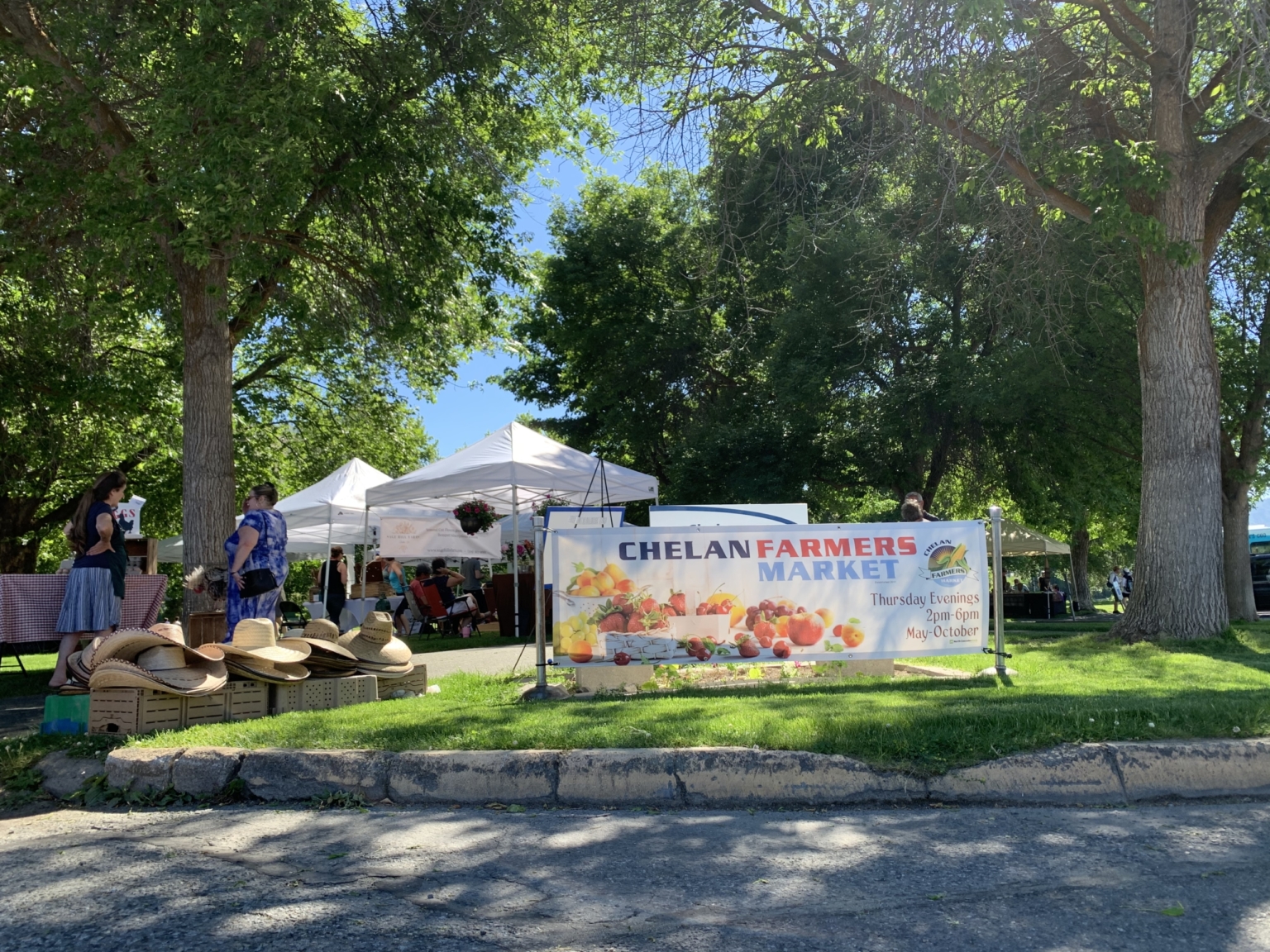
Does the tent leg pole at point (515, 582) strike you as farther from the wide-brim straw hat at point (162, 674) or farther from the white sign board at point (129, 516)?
the wide-brim straw hat at point (162, 674)

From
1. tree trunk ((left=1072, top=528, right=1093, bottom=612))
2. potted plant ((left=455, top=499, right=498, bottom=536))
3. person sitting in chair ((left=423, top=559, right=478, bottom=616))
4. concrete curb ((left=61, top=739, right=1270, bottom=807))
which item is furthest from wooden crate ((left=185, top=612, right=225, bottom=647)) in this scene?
tree trunk ((left=1072, top=528, right=1093, bottom=612))

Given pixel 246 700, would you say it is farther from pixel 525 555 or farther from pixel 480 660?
pixel 525 555

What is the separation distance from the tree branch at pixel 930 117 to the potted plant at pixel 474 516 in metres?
8.64

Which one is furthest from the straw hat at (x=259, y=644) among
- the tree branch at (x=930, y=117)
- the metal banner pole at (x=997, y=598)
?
the tree branch at (x=930, y=117)

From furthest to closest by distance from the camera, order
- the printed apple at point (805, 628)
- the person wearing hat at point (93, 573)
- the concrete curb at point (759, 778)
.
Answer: the person wearing hat at point (93, 573)
the printed apple at point (805, 628)
the concrete curb at point (759, 778)

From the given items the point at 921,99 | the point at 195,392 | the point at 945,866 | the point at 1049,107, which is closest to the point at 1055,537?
the point at 1049,107

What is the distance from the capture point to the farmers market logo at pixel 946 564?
299 inches

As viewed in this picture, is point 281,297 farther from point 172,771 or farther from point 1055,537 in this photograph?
point 1055,537

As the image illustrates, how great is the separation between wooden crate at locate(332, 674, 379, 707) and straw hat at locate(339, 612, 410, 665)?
273 millimetres

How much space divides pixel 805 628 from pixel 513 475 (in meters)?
7.10

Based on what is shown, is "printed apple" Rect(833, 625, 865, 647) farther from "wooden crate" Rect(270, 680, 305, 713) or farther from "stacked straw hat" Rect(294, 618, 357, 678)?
"wooden crate" Rect(270, 680, 305, 713)

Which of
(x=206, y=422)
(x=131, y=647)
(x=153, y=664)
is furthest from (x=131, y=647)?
(x=206, y=422)

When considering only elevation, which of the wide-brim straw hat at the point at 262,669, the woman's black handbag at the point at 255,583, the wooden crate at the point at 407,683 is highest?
the woman's black handbag at the point at 255,583

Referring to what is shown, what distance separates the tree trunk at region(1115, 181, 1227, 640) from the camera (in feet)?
35.2
